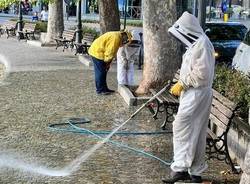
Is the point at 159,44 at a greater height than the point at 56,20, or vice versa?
the point at 56,20

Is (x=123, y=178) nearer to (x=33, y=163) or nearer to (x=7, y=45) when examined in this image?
(x=33, y=163)

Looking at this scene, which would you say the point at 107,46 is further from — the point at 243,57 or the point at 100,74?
the point at 243,57

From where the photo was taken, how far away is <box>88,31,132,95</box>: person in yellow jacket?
1216 centimetres

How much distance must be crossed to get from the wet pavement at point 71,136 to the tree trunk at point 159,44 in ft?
2.98

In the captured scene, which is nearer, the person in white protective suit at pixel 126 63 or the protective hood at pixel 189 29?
the protective hood at pixel 189 29

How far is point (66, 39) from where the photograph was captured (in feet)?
78.9

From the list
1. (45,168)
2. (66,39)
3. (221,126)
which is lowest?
(45,168)

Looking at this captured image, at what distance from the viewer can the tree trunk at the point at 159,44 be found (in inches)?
465

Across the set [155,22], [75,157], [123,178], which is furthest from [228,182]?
[155,22]

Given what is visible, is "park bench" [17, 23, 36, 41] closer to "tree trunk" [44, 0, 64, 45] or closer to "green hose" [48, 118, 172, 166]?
"tree trunk" [44, 0, 64, 45]

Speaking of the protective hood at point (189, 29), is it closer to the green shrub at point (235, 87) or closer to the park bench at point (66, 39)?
Answer: the green shrub at point (235, 87)

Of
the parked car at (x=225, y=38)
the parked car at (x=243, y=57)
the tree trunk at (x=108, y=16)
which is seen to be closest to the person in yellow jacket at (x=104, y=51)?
the parked car at (x=243, y=57)

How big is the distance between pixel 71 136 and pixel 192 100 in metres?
3.01

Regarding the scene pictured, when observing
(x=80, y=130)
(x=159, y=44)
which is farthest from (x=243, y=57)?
(x=80, y=130)
